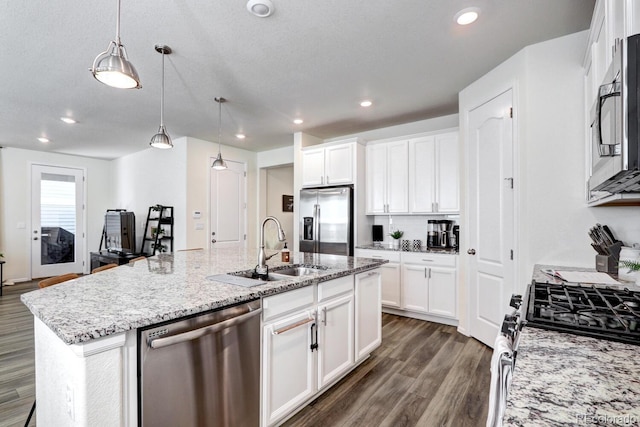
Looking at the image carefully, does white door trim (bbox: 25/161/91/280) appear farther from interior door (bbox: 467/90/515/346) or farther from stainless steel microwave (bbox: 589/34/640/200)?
stainless steel microwave (bbox: 589/34/640/200)

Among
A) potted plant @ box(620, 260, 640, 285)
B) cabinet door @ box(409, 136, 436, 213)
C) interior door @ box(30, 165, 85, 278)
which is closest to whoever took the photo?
potted plant @ box(620, 260, 640, 285)

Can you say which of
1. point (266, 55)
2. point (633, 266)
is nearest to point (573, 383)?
point (633, 266)

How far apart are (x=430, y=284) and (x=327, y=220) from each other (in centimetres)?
166

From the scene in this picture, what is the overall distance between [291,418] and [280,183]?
218 inches

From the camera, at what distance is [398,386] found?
2.30 metres

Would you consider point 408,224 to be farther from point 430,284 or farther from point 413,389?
point 413,389

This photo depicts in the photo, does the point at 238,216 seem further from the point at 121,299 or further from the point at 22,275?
the point at 121,299

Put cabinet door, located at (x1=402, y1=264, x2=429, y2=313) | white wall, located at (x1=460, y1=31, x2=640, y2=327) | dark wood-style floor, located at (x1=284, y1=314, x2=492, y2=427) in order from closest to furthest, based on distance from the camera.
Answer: dark wood-style floor, located at (x1=284, y1=314, x2=492, y2=427), white wall, located at (x1=460, y1=31, x2=640, y2=327), cabinet door, located at (x1=402, y1=264, x2=429, y2=313)

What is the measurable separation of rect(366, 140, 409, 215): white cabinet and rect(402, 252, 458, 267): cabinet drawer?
0.64 m

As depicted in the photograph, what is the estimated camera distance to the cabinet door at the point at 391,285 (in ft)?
13.0

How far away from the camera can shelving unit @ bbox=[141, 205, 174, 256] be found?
212 inches

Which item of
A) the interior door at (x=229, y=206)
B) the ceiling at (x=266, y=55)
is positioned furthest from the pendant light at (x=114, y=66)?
the interior door at (x=229, y=206)

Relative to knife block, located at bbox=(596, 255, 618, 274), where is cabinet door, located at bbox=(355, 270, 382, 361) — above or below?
below

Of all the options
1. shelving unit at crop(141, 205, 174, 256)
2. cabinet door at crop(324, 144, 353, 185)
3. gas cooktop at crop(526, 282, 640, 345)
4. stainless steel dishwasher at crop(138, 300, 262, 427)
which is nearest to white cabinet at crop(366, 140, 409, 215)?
cabinet door at crop(324, 144, 353, 185)
